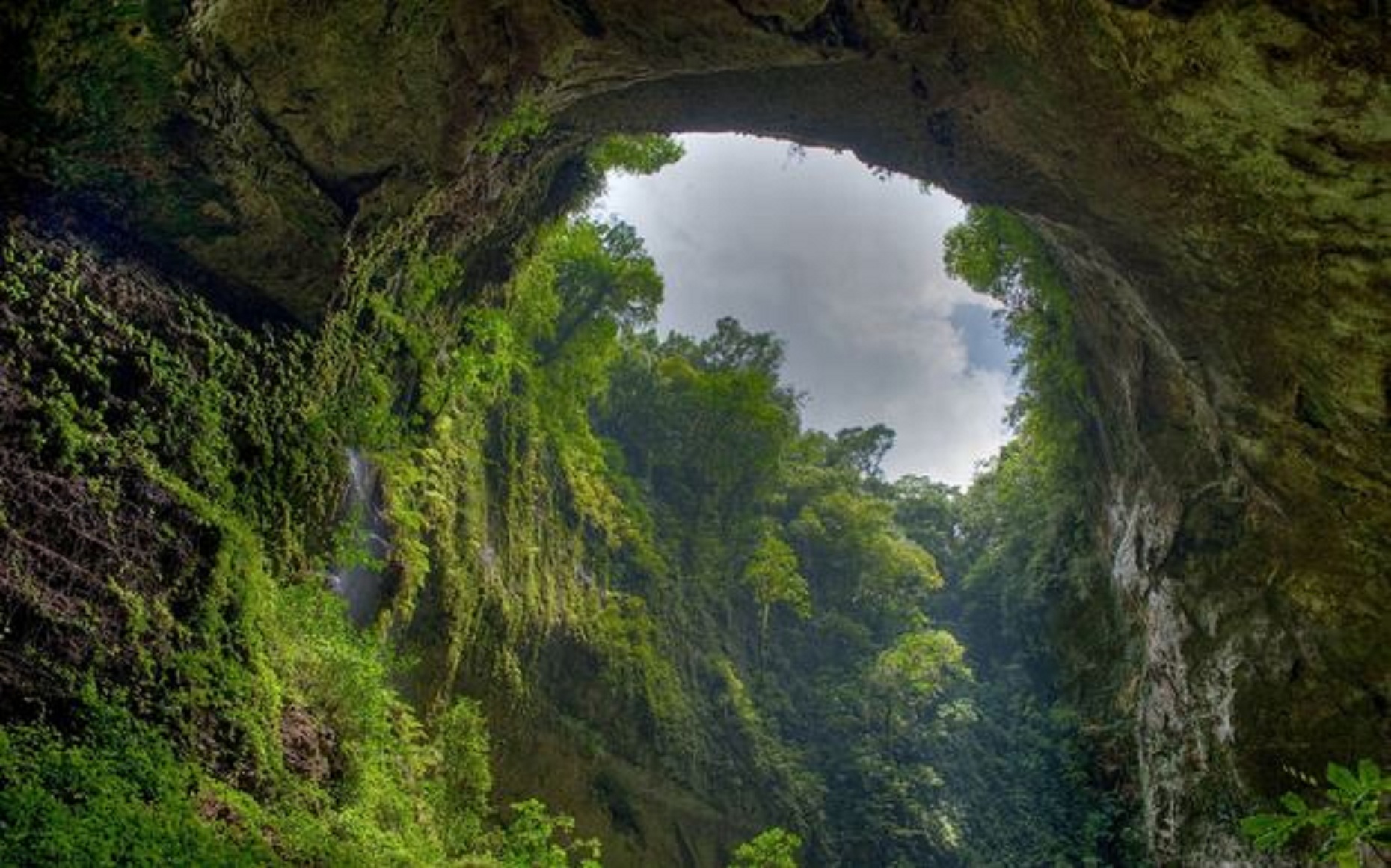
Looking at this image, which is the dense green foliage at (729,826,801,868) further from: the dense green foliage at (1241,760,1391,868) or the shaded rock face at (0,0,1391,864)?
the dense green foliage at (1241,760,1391,868)

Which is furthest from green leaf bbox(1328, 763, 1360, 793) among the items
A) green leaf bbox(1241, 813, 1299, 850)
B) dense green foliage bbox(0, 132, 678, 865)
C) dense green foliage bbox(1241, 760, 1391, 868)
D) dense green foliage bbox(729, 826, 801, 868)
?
dense green foliage bbox(729, 826, 801, 868)

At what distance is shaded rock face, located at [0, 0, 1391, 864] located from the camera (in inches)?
269

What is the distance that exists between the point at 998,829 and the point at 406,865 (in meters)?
17.8

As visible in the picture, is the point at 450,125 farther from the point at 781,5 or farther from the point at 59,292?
the point at 59,292

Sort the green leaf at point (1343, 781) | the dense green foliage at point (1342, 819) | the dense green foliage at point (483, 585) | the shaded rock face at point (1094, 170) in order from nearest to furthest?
the dense green foliage at point (1342, 819) → the green leaf at point (1343, 781) → the dense green foliage at point (483, 585) → the shaded rock face at point (1094, 170)

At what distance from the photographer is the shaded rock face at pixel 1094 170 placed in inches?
269

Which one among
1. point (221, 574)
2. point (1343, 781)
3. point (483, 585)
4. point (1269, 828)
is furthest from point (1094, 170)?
point (483, 585)

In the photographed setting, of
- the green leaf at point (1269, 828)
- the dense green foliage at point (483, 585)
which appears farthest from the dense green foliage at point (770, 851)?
the green leaf at point (1269, 828)

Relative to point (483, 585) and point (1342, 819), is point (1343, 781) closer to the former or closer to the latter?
point (1342, 819)

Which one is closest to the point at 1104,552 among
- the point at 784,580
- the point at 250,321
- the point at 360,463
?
the point at 784,580

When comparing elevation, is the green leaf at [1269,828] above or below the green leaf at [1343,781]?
below

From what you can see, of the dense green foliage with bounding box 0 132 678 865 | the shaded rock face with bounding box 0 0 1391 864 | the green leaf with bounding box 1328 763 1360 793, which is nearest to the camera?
the green leaf with bounding box 1328 763 1360 793

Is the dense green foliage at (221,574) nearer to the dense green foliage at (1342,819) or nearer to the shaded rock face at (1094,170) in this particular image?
the shaded rock face at (1094,170)

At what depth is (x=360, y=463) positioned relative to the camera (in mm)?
9930
